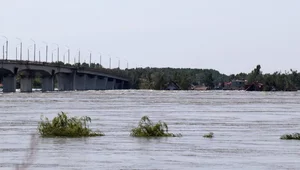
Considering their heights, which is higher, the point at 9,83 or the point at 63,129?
the point at 9,83

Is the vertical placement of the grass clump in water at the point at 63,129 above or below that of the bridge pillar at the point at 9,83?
below

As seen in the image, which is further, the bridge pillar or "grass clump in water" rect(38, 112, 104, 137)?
the bridge pillar

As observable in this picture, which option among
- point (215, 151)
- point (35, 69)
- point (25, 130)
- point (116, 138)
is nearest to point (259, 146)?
point (215, 151)

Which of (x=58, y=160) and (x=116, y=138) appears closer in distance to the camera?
(x=58, y=160)

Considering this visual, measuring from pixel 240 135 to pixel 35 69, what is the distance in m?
152

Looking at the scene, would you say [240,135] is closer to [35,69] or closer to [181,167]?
[181,167]

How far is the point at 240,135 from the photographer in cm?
5022

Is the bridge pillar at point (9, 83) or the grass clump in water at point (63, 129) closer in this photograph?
the grass clump in water at point (63, 129)

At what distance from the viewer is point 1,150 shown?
39.0m

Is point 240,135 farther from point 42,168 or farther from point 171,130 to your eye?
point 42,168

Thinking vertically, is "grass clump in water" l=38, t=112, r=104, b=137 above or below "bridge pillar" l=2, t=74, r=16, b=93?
below

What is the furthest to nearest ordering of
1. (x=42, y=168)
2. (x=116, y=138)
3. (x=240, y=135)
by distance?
(x=240, y=135) → (x=116, y=138) → (x=42, y=168)

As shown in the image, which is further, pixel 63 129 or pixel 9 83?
pixel 9 83

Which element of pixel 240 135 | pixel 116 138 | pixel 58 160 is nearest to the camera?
pixel 58 160
